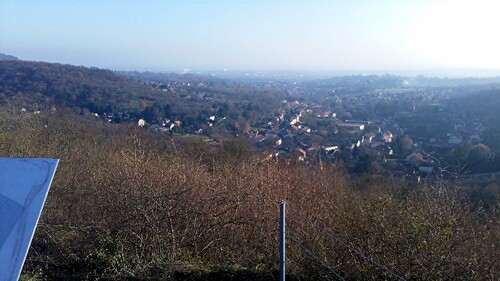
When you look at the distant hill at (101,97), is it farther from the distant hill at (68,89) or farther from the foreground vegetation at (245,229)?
the foreground vegetation at (245,229)

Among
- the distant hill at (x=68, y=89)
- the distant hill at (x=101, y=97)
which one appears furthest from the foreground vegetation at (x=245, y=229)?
the distant hill at (x=68, y=89)

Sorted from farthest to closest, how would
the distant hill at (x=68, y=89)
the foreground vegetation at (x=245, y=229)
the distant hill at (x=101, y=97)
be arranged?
Answer: 1. the distant hill at (x=101, y=97)
2. the distant hill at (x=68, y=89)
3. the foreground vegetation at (x=245, y=229)

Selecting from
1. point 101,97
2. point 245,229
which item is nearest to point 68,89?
point 101,97

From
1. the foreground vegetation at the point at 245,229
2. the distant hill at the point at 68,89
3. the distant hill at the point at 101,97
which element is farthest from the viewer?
the distant hill at the point at 101,97

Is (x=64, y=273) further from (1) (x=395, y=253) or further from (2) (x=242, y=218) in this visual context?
(1) (x=395, y=253)

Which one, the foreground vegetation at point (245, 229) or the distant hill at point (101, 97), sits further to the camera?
the distant hill at point (101, 97)

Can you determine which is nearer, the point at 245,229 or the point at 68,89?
the point at 245,229

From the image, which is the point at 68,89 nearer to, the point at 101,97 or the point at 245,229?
the point at 101,97

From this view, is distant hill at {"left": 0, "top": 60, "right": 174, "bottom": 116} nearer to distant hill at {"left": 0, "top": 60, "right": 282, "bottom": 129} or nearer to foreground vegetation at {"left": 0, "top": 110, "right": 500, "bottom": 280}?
distant hill at {"left": 0, "top": 60, "right": 282, "bottom": 129}
